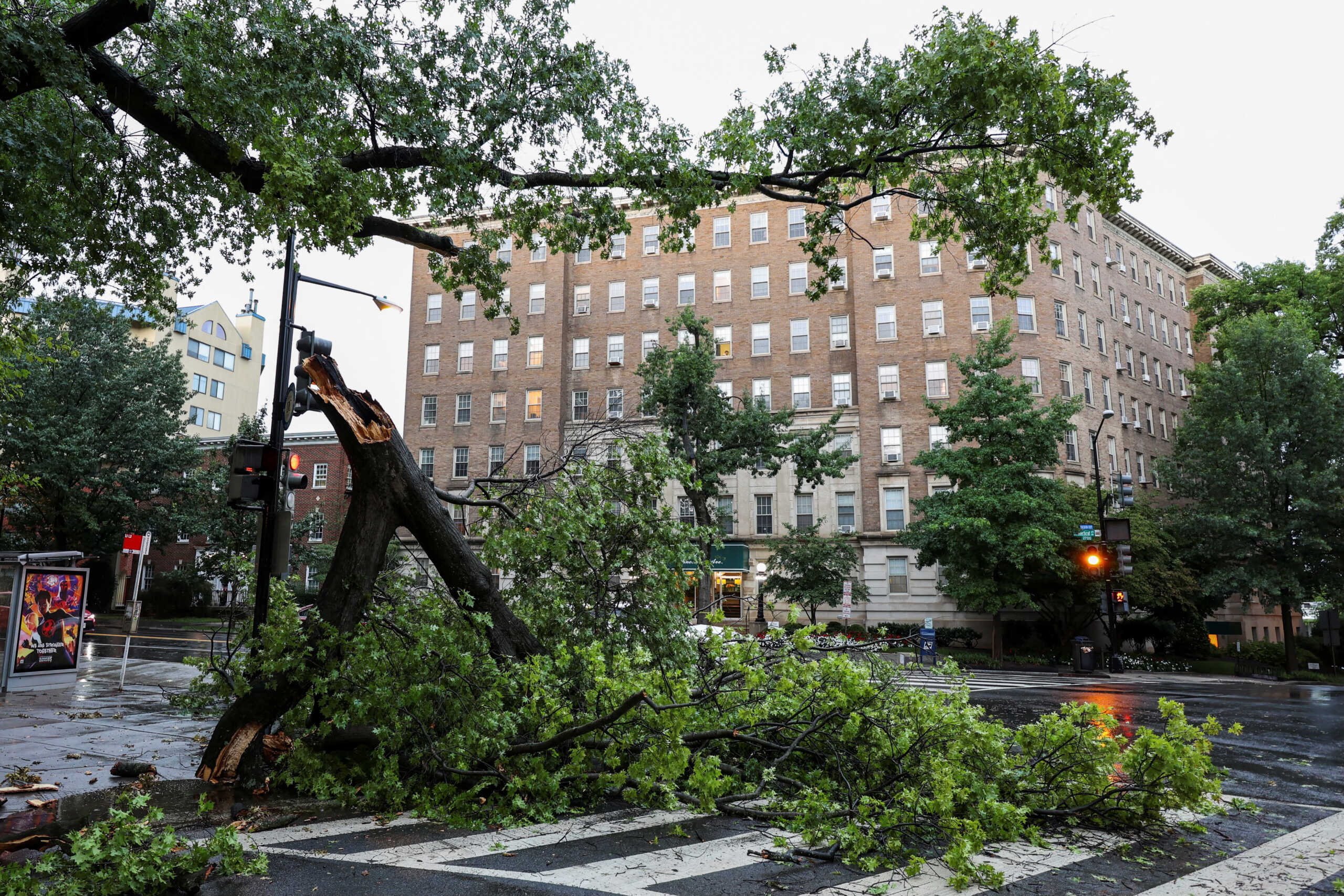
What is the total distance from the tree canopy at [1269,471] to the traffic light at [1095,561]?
944 cm

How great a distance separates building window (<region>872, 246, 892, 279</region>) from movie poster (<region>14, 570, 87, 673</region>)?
38065 mm

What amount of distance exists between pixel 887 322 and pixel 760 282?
24.8ft

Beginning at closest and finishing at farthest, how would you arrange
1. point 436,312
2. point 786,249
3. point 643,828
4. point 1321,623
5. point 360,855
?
point 360,855
point 643,828
point 1321,623
point 786,249
point 436,312

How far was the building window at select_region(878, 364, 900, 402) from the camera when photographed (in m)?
42.8

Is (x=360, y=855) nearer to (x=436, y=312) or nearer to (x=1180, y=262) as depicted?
(x=436, y=312)

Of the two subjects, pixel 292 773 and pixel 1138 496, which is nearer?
pixel 292 773

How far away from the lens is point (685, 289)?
4809cm

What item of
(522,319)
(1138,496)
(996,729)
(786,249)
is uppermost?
(786,249)

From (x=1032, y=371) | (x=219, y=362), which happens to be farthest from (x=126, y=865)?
(x=219, y=362)

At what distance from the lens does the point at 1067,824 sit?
669 centimetres

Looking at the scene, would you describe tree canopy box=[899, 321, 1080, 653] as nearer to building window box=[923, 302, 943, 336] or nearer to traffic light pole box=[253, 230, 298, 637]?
building window box=[923, 302, 943, 336]

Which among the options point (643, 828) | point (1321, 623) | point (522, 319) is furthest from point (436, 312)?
point (643, 828)

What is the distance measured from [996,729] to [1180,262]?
193ft

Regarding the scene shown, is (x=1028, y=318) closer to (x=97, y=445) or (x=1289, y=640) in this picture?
(x=1289, y=640)
